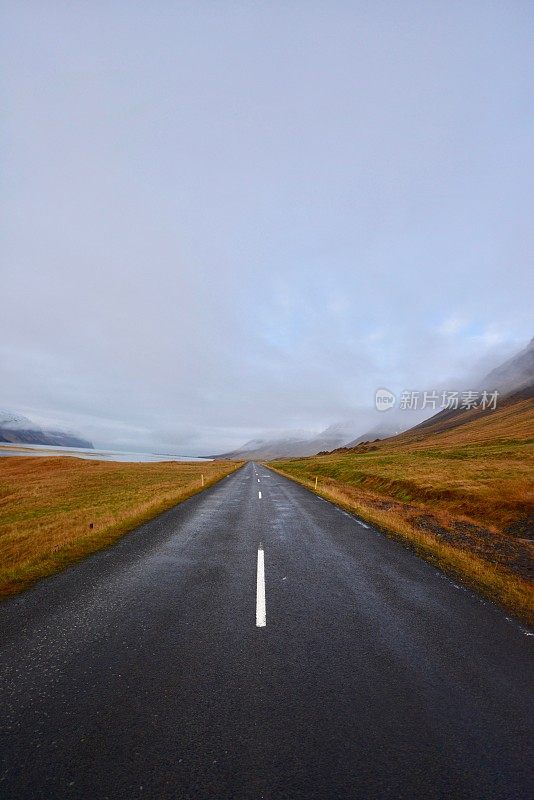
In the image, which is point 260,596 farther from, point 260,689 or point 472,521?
point 472,521

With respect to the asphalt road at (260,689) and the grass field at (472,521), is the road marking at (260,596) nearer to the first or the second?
the asphalt road at (260,689)

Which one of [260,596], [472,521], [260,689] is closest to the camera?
[260,689]

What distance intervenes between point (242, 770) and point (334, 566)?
587 centimetres

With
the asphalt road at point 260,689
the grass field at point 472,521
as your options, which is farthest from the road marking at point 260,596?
the grass field at point 472,521

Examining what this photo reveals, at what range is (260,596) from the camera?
645 cm

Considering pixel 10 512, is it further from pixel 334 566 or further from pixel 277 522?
pixel 334 566

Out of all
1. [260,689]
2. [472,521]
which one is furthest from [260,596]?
[472,521]

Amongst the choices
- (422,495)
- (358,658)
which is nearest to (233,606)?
(358,658)

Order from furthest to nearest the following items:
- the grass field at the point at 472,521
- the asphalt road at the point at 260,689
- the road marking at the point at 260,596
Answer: the grass field at the point at 472,521 → the road marking at the point at 260,596 → the asphalt road at the point at 260,689

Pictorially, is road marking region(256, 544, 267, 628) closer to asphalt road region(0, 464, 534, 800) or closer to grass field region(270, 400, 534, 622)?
asphalt road region(0, 464, 534, 800)

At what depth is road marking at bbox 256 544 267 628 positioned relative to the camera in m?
5.51

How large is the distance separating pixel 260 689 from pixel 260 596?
8.34 ft

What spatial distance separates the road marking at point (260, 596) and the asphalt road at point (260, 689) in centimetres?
5

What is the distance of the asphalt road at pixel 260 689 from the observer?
2855mm
